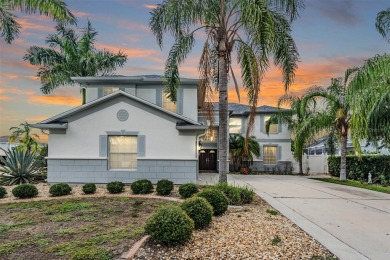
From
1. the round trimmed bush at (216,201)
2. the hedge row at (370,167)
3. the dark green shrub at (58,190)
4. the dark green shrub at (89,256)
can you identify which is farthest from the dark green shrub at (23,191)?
the hedge row at (370,167)

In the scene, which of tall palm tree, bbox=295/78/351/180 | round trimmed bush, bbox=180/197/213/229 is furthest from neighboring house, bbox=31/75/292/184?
tall palm tree, bbox=295/78/351/180

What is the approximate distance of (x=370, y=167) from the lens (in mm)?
A: 18984

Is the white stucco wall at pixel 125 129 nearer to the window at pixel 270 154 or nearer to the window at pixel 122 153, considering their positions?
the window at pixel 122 153

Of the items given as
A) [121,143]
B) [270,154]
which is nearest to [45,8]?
[121,143]

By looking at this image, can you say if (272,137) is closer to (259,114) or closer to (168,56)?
(259,114)

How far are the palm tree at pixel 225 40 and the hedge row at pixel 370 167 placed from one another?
402 inches

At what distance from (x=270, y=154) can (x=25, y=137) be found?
2133cm

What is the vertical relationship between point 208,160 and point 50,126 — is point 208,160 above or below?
below

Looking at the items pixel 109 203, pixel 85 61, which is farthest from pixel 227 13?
pixel 85 61

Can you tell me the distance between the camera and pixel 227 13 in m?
10.8

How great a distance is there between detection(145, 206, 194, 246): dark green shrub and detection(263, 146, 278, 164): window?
2326 cm

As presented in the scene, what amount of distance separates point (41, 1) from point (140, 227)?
26.0 ft

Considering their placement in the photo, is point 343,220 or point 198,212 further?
point 343,220

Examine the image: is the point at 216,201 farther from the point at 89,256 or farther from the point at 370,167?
the point at 370,167
